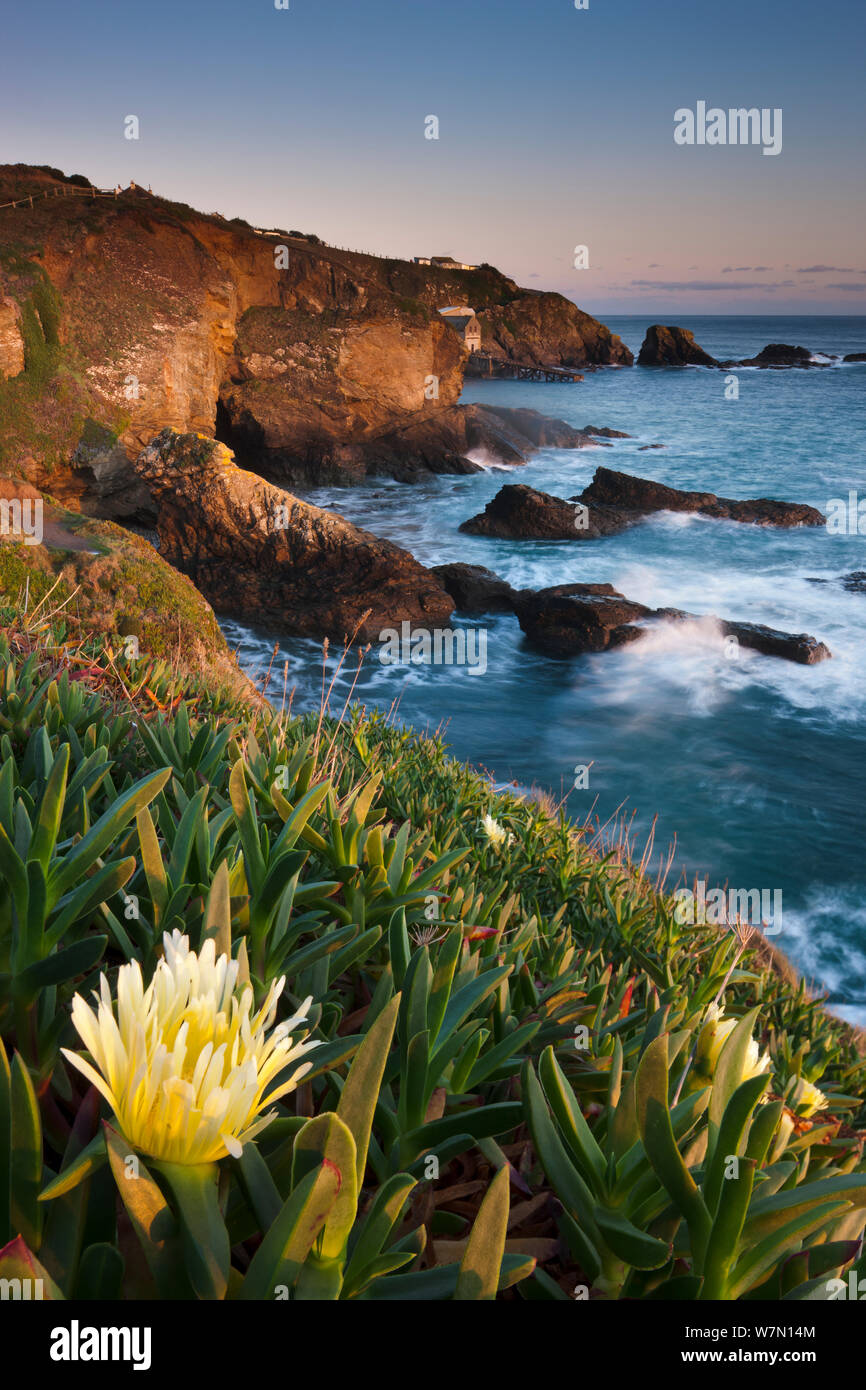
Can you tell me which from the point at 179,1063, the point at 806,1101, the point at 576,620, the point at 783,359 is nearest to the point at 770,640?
the point at 576,620

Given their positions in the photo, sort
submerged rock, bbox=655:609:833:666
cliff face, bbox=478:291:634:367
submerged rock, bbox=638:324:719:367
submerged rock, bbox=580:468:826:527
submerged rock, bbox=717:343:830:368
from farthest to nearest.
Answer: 1. submerged rock, bbox=638:324:719:367
2. submerged rock, bbox=717:343:830:368
3. cliff face, bbox=478:291:634:367
4. submerged rock, bbox=580:468:826:527
5. submerged rock, bbox=655:609:833:666

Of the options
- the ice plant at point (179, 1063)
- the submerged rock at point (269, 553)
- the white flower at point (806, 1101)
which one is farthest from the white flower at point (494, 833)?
the submerged rock at point (269, 553)

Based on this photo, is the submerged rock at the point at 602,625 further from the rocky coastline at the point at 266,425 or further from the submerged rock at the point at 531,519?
the submerged rock at the point at 531,519

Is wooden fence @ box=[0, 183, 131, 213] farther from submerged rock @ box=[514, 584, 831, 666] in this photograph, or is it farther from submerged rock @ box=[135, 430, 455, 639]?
submerged rock @ box=[514, 584, 831, 666]

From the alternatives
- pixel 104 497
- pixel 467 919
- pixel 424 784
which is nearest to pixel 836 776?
pixel 424 784

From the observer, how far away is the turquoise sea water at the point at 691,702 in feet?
34.4

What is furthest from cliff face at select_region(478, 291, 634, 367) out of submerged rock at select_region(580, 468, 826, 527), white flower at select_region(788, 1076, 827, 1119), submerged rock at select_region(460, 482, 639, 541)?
white flower at select_region(788, 1076, 827, 1119)

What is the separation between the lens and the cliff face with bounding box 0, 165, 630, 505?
74.7 feet

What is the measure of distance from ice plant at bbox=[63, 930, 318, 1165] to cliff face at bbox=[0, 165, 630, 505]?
2274cm

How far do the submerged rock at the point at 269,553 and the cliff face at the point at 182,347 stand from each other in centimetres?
758

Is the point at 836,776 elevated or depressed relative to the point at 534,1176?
depressed
